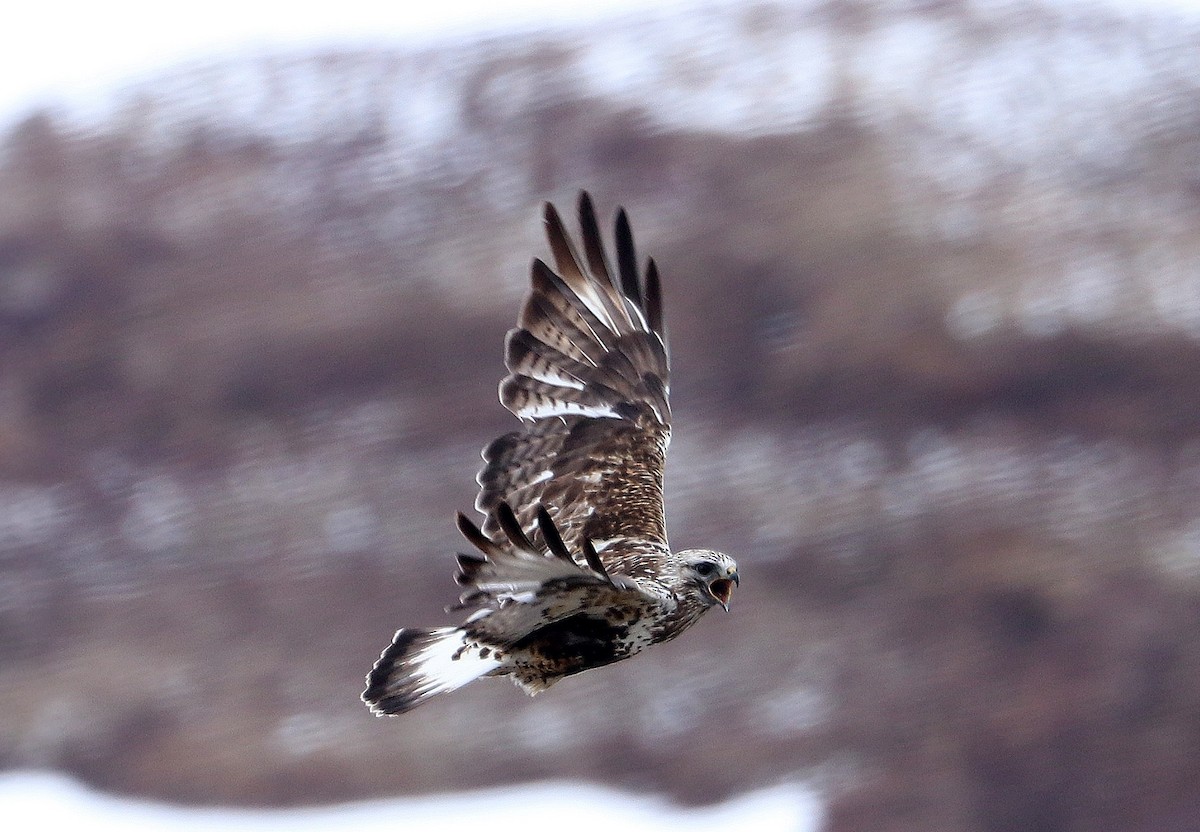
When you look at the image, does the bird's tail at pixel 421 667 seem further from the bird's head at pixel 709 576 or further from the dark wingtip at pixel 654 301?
the dark wingtip at pixel 654 301

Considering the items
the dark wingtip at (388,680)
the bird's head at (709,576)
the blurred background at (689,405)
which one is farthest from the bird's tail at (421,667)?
the blurred background at (689,405)

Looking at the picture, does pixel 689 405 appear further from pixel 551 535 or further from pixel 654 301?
pixel 551 535

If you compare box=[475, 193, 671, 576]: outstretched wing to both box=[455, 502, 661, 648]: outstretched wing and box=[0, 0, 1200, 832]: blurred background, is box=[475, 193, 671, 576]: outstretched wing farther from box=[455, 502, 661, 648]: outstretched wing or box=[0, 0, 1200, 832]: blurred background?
box=[0, 0, 1200, 832]: blurred background

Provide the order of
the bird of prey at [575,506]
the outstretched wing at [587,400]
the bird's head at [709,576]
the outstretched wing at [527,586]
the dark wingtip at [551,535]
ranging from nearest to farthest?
the dark wingtip at [551,535] < the outstretched wing at [527,586] < the bird of prey at [575,506] < the bird's head at [709,576] < the outstretched wing at [587,400]

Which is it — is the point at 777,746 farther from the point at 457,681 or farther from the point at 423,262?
the point at 457,681

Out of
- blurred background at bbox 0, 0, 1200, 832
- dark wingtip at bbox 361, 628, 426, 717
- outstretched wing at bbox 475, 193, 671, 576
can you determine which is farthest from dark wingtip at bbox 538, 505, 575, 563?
blurred background at bbox 0, 0, 1200, 832

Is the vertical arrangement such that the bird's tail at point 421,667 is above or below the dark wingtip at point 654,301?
below

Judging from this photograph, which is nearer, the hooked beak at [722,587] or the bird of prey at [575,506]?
the bird of prey at [575,506]
